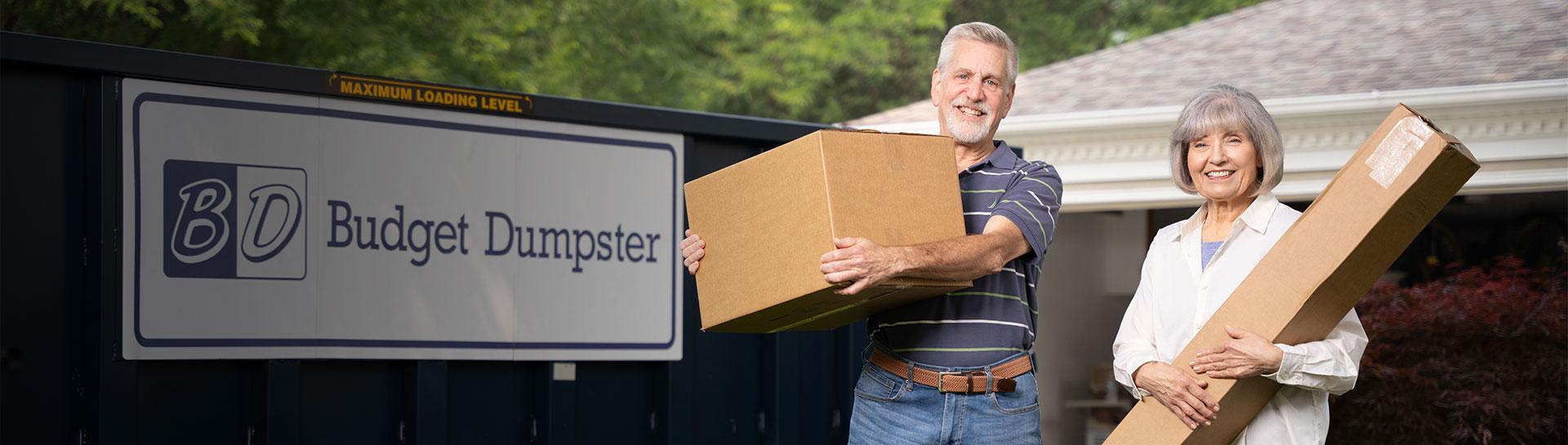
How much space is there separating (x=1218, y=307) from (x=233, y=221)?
2446 millimetres

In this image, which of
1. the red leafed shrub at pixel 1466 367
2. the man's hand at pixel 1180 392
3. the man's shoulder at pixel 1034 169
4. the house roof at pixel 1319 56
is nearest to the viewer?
the man's hand at pixel 1180 392

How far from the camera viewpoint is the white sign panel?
309cm

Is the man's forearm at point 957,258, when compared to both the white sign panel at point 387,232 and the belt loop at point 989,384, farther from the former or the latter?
the white sign panel at point 387,232

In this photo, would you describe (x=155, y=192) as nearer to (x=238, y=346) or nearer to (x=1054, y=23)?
(x=238, y=346)

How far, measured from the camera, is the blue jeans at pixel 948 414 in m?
2.76

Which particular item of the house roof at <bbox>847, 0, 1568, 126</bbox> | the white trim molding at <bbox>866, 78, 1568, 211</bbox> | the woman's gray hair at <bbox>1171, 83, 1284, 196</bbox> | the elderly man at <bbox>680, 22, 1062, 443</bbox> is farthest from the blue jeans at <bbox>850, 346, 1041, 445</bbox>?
the house roof at <bbox>847, 0, 1568, 126</bbox>

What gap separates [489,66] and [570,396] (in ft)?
31.3

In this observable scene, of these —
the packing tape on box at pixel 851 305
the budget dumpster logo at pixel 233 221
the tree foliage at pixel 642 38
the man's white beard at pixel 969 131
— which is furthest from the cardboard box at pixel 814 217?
the tree foliage at pixel 642 38

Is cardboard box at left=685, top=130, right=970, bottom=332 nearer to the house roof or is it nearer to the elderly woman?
the elderly woman

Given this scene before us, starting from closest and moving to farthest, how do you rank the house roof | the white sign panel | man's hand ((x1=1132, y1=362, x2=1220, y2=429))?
man's hand ((x1=1132, y1=362, x2=1220, y2=429)) → the white sign panel → the house roof

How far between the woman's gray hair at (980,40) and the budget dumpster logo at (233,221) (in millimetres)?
1757

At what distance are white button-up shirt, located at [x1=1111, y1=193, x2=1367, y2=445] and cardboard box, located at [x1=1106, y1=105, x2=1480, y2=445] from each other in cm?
5

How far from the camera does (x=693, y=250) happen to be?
115 inches

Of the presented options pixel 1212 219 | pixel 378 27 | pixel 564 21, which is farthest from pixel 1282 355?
pixel 564 21
